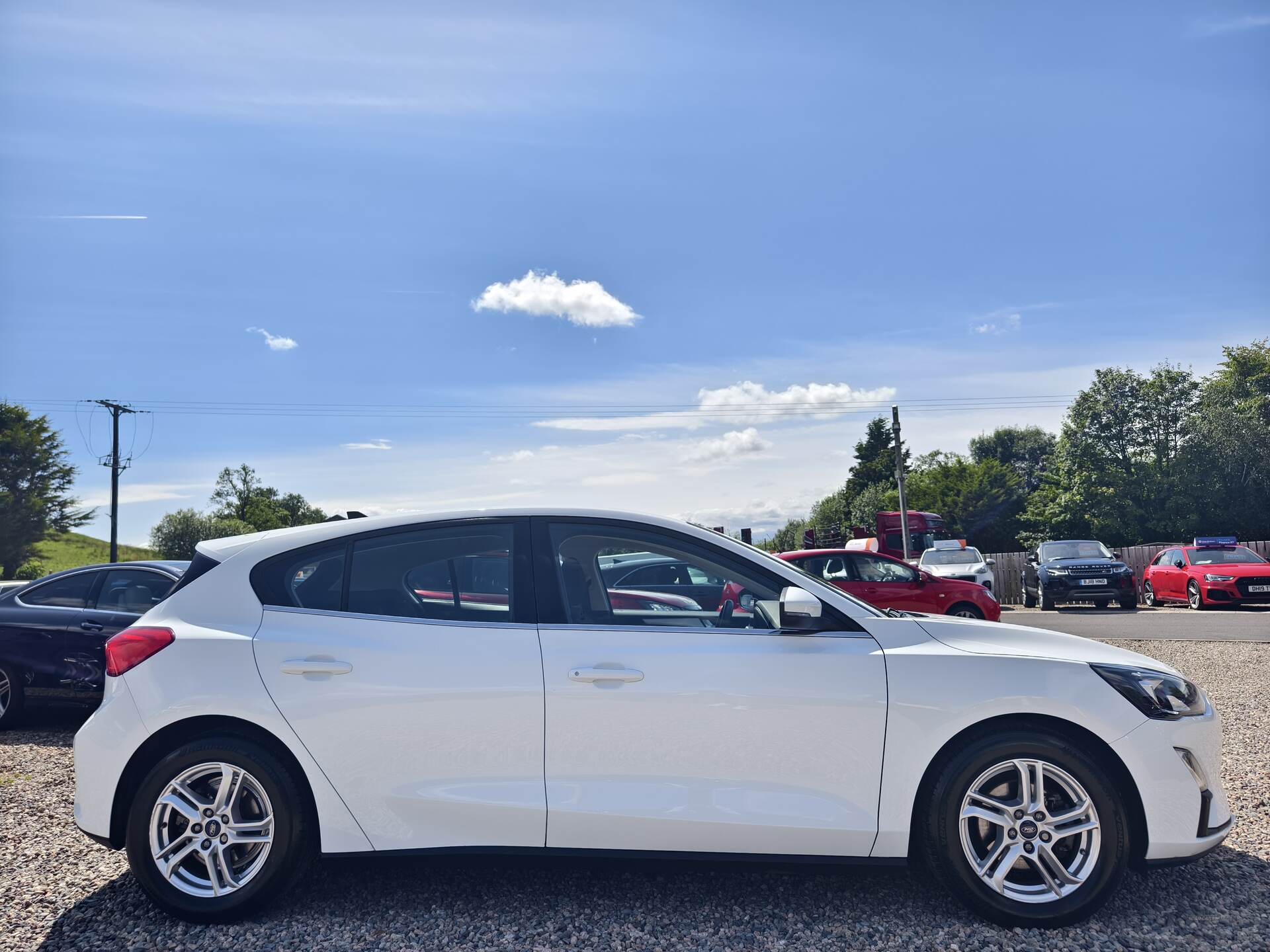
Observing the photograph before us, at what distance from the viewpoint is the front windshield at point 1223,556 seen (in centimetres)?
2027

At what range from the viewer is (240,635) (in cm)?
371

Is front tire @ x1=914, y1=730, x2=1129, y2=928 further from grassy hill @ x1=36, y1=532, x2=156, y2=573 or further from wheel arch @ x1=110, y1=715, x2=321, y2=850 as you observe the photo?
grassy hill @ x1=36, y1=532, x2=156, y2=573

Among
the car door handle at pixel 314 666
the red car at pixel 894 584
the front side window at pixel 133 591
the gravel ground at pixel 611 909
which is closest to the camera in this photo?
the gravel ground at pixel 611 909

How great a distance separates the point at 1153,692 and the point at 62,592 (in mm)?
8573

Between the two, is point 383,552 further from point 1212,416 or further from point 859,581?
point 1212,416

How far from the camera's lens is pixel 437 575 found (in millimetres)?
A: 3857

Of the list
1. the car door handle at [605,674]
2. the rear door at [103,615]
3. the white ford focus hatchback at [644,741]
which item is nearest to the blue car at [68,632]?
the rear door at [103,615]

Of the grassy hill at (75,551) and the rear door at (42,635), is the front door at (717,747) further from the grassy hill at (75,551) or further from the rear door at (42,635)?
the grassy hill at (75,551)

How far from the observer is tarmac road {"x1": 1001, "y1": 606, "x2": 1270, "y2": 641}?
14.1 m

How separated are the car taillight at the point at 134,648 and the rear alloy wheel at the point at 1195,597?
72.0 ft

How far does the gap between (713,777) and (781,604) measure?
2.32 ft

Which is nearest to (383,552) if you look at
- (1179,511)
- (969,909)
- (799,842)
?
(799,842)

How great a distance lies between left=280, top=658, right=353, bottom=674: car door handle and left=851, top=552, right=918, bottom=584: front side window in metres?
11.4

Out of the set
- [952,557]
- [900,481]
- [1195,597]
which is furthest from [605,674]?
[900,481]
